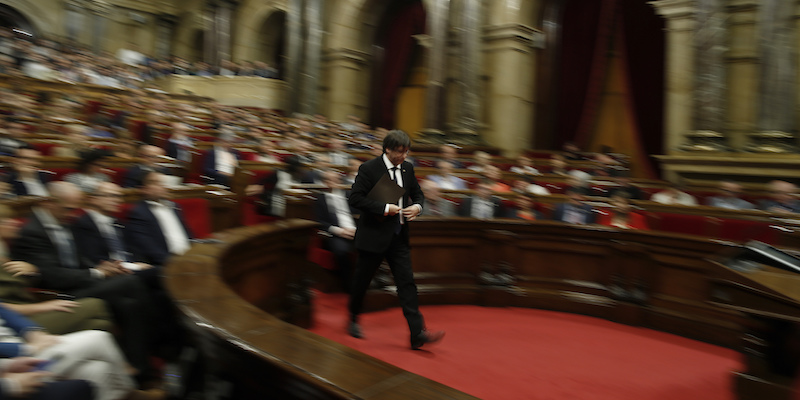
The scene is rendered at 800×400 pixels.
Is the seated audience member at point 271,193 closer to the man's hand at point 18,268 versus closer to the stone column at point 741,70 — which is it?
the man's hand at point 18,268

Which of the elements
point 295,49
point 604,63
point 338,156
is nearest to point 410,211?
point 338,156

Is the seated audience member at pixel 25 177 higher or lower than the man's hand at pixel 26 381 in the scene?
higher

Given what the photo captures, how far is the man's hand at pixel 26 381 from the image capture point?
1.34 meters

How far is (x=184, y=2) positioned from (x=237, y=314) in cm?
1773

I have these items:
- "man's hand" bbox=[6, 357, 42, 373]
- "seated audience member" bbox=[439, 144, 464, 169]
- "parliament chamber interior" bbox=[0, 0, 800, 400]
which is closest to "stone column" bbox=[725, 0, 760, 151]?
"parliament chamber interior" bbox=[0, 0, 800, 400]

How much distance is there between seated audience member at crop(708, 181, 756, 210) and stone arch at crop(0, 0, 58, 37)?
645 inches

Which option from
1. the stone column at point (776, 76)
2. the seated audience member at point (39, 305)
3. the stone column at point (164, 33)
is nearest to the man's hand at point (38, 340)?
the seated audience member at point (39, 305)

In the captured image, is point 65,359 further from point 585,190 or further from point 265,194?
point 585,190

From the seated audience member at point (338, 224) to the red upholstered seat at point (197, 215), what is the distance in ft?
2.43

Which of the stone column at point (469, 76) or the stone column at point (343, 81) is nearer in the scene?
the stone column at point (469, 76)

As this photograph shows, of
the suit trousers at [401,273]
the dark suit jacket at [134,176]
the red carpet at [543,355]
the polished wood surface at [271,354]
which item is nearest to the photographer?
the polished wood surface at [271,354]

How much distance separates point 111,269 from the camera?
8.13ft

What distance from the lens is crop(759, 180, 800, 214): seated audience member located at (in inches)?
179

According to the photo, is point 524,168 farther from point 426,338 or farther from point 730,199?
point 426,338
